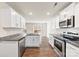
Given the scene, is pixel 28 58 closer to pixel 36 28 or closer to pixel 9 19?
pixel 9 19

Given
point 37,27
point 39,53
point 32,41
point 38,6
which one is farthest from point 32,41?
point 37,27

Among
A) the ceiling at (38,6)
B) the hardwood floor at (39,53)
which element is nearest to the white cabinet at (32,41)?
the hardwood floor at (39,53)

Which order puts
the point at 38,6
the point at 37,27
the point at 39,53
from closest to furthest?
the point at 39,53
the point at 38,6
the point at 37,27

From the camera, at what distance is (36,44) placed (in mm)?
7758

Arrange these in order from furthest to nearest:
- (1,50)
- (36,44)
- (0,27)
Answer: (36,44)
(0,27)
(1,50)

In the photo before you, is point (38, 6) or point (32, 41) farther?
point (32, 41)

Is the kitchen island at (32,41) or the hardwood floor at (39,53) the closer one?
the hardwood floor at (39,53)

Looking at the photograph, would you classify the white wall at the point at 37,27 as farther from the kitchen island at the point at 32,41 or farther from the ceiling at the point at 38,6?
the ceiling at the point at 38,6

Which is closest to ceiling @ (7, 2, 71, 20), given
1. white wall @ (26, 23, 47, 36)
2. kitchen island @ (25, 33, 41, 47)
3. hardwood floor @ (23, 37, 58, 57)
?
kitchen island @ (25, 33, 41, 47)

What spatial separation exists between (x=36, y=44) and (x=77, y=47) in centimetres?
531

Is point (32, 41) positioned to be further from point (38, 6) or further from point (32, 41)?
point (38, 6)

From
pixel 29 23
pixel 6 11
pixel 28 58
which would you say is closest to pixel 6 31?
pixel 6 11

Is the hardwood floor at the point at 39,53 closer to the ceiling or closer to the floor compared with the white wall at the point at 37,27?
closer to the floor

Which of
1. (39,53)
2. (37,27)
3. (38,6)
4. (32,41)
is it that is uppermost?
(38,6)
